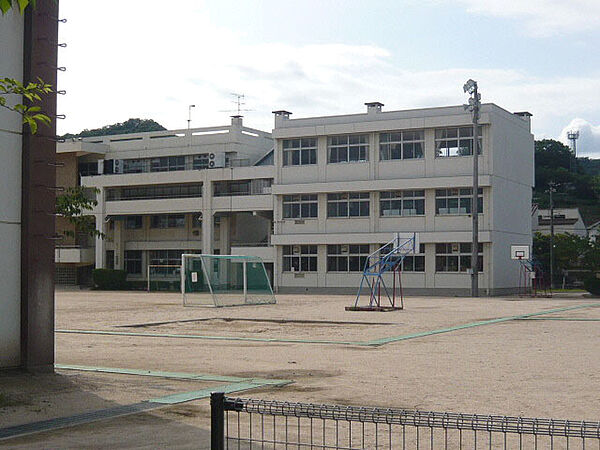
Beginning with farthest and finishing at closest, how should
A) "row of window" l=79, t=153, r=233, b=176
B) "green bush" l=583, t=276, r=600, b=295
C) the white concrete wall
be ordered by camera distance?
"row of window" l=79, t=153, r=233, b=176
"green bush" l=583, t=276, r=600, b=295
the white concrete wall

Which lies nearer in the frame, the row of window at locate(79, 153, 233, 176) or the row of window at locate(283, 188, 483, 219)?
the row of window at locate(283, 188, 483, 219)

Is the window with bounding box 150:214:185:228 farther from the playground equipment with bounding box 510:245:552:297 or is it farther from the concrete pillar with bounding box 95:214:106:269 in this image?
the playground equipment with bounding box 510:245:552:297

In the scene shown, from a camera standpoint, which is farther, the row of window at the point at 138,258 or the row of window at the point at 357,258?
the row of window at the point at 138,258

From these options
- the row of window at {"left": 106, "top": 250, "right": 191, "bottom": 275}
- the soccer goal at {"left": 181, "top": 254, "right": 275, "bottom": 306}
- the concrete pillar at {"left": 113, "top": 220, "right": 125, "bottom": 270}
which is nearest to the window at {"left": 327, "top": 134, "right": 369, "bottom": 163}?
the row of window at {"left": 106, "top": 250, "right": 191, "bottom": 275}

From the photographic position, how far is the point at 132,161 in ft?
237

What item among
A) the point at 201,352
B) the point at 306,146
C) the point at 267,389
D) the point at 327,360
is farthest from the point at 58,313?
the point at 306,146

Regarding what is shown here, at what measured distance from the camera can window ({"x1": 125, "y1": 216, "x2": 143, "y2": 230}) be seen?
235ft

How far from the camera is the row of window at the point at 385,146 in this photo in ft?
185

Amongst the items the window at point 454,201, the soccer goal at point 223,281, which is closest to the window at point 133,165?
the window at point 454,201

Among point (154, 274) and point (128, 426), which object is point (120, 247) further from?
point (128, 426)

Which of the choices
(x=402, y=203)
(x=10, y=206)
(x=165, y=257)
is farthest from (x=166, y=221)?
(x=10, y=206)

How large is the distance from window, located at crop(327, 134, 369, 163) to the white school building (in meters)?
0.07

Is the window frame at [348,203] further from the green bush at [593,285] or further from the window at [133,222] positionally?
the window at [133,222]

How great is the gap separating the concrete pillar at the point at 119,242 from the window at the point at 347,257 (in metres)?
19.1
